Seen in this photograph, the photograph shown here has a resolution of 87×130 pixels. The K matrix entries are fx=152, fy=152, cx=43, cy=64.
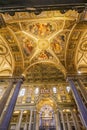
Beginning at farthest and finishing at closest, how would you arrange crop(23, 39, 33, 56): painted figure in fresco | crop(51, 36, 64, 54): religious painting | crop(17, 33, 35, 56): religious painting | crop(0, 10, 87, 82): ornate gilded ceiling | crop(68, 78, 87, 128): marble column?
1. crop(23, 39, 33, 56): painted figure in fresco
2. crop(51, 36, 64, 54): religious painting
3. crop(17, 33, 35, 56): religious painting
4. crop(0, 10, 87, 82): ornate gilded ceiling
5. crop(68, 78, 87, 128): marble column

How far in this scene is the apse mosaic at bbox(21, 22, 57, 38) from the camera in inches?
513

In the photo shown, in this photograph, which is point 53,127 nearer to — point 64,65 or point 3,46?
point 64,65

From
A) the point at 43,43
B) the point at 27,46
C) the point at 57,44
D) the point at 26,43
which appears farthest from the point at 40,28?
the point at 57,44

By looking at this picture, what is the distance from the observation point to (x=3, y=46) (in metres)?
13.8

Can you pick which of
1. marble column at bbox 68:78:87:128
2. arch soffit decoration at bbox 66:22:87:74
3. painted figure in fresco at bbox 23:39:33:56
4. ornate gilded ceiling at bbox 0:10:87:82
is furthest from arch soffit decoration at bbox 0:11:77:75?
marble column at bbox 68:78:87:128

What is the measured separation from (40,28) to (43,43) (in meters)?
1.56

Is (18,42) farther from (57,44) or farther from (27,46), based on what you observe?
Result: (57,44)

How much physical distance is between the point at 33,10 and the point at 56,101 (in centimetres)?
1184

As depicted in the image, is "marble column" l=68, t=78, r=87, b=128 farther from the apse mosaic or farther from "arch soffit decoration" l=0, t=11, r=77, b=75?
the apse mosaic

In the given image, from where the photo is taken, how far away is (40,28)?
1350cm

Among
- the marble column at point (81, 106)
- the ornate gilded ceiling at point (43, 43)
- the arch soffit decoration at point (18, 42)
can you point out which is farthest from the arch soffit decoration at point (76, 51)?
the marble column at point (81, 106)

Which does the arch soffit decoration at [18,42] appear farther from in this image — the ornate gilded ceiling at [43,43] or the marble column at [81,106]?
the marble column at [81,106]

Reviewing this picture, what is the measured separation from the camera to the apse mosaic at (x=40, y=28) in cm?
1302

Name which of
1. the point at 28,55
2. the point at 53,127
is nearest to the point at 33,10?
the point at 53,127
